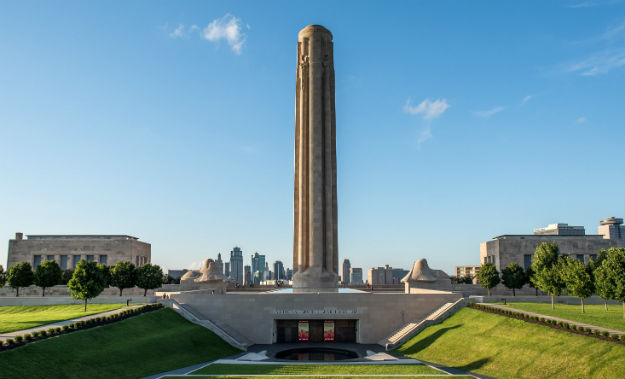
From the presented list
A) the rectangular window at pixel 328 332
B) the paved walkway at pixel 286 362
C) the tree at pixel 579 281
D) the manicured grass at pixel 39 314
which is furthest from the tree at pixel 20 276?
the tree at pixel 579 281

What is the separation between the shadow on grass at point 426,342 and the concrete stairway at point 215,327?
58.3ft

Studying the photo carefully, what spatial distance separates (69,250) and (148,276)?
26.9 meters

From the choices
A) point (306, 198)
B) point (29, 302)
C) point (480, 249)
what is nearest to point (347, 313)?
point (306, 198)

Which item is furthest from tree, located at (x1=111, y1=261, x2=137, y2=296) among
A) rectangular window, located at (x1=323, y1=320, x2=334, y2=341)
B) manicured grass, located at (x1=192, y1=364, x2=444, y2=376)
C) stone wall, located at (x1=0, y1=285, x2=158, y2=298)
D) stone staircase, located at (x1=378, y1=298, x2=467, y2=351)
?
stone staircase, located at (x1=378, y1=298, x2=467, y2=351)

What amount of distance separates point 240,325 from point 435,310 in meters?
23.7

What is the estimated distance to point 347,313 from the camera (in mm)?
56625

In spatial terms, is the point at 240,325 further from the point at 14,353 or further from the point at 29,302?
the point at 29,302

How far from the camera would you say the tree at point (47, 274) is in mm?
72375

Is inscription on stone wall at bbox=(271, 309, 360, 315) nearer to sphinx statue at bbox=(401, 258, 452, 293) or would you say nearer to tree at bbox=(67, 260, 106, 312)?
sphinx statue at bbox=(401, 258, 452, 293)

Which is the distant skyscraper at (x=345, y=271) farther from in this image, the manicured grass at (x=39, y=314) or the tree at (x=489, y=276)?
the manicured grass at (x=39, y=314)

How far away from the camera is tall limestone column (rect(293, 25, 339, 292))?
70.2 metres

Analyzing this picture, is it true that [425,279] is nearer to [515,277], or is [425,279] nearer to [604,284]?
[515,277]

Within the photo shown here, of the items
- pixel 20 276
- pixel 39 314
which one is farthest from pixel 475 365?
pixel 20 276

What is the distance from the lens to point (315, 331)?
2251 inches
